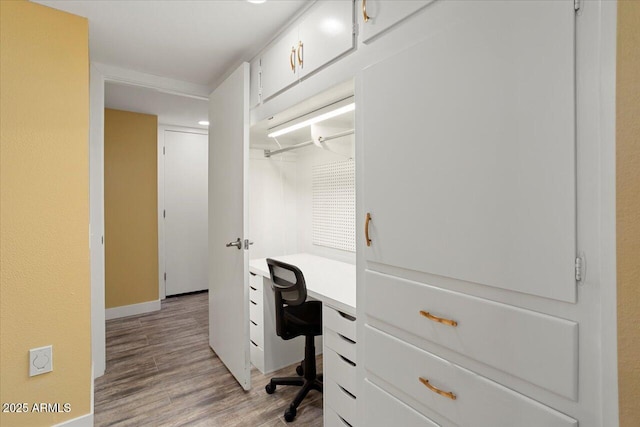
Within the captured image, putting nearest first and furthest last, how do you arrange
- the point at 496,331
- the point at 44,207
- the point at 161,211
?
the point at 496,331
the point at 44,207
the point at 161,211

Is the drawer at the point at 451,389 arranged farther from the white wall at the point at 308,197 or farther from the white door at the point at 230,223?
the white wall at the point at 308,197

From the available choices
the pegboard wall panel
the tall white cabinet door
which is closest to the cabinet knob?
the tall white cabinet door

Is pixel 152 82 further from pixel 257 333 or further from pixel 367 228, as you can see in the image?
pixel 367 228

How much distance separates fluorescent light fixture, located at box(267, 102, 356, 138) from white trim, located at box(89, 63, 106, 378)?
4.37ft

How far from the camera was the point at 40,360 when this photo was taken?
173cm

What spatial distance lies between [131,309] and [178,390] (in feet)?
6.48

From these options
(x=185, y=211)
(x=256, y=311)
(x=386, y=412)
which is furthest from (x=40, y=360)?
(x=185, y=211)

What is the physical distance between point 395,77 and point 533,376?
3.40 feet

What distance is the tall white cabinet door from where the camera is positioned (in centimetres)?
76

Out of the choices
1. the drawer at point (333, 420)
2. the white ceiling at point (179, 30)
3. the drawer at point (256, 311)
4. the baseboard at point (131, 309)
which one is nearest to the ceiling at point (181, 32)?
the white ceiling at point (179, 30)

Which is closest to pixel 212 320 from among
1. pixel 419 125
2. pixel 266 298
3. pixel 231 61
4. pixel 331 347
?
pixel 266 298

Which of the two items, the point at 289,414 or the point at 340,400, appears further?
the point at 289,414

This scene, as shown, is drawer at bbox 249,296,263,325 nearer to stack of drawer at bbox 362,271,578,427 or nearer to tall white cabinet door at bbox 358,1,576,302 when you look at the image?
stack of drawer at bbox 362,271,578,427

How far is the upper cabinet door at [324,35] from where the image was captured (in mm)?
1407
